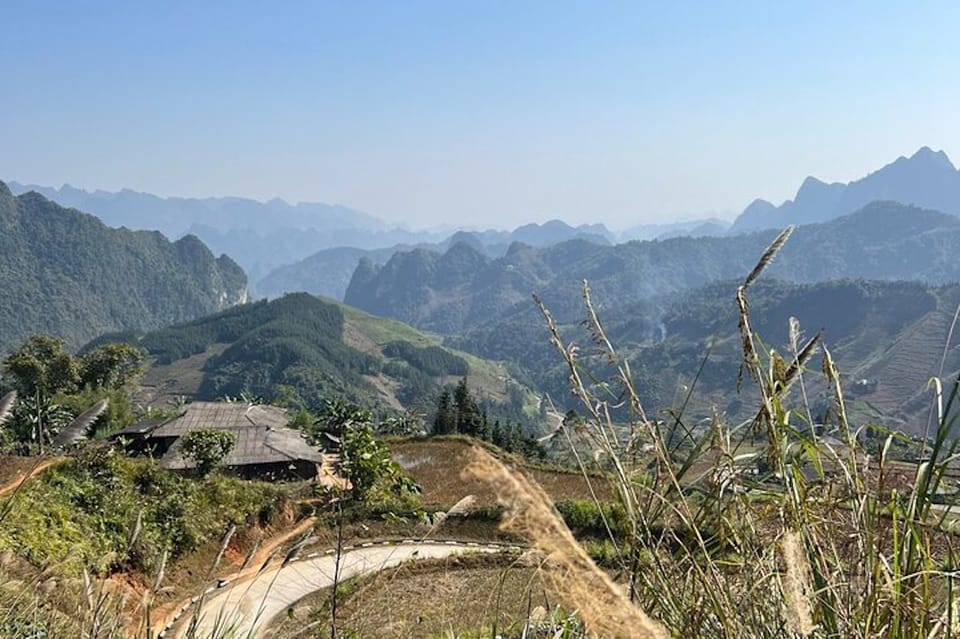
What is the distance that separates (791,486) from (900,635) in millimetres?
356

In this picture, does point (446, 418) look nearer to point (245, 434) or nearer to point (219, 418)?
point (219, 418)

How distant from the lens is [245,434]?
26094mm

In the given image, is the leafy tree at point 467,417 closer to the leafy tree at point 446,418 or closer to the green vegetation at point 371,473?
the leafy tree at point 446,418

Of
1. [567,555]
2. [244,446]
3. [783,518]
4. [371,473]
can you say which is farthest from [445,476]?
[567,555]

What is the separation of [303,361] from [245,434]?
11151 centimetres

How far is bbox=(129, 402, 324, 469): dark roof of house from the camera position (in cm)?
2338

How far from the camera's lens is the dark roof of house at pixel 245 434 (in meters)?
23.4

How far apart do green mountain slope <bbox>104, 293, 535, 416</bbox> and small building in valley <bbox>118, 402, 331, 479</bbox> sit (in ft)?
241

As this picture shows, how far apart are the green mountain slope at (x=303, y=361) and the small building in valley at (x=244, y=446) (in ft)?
241

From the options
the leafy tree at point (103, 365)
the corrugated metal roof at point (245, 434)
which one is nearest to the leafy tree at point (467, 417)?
the corrugated metal roof at point (245, 434)

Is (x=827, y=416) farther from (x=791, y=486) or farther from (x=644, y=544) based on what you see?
(x=644, y=544)

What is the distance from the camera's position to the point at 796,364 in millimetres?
1683

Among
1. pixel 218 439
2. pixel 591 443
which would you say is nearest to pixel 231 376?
pixel 218 439

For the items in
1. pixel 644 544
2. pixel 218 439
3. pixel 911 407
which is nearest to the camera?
pixel 644 544
